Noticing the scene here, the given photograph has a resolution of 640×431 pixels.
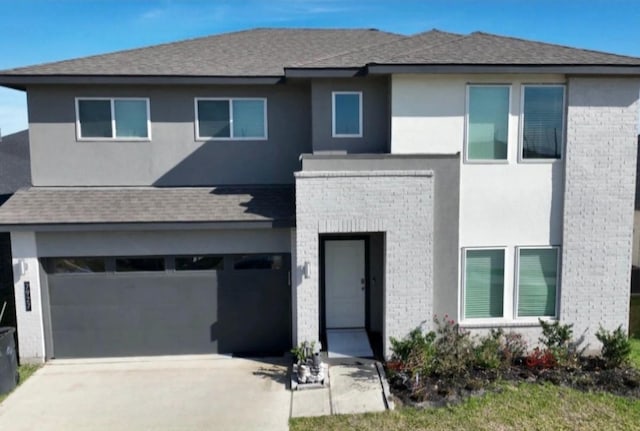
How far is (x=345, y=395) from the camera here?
306 inches

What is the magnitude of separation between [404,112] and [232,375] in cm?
616

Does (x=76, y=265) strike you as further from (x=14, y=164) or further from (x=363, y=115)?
(x=14, y=164)

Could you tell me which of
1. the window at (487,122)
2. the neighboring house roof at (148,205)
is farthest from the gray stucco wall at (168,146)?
the window at (487,122)

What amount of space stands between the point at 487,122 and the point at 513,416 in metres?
5.35

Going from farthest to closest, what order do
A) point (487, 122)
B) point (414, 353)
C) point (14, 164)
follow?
point (14, 164)
point (487, 122)
point (414, 353)

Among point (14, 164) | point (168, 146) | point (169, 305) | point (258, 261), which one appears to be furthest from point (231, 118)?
point (14, 164)

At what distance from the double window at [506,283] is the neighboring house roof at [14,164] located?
15935 mm

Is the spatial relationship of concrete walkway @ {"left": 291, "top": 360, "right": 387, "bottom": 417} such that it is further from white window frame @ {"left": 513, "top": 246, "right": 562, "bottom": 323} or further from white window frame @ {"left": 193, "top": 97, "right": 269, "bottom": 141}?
white window frame @ {"left": 193, "top": 97, "right": 269, "bottom": 141}

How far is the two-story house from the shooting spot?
29.2 ft

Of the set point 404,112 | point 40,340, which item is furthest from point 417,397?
point 40,340

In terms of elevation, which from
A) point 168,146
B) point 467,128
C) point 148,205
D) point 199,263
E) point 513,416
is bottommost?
point 513,416

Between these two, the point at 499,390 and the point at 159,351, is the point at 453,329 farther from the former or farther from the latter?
the point at 159,351

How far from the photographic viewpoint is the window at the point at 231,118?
10672 mm

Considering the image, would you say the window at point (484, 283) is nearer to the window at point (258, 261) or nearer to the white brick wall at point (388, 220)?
the white brick wall at point (388, 220)
